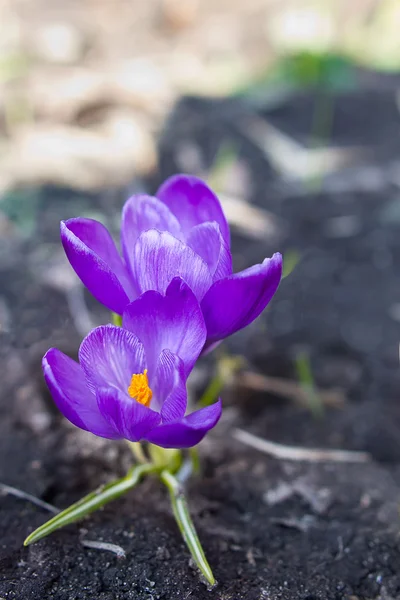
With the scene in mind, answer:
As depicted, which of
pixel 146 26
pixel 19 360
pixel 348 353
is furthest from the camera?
pixel 146 26

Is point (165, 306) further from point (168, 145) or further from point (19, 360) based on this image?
point (168, 145)

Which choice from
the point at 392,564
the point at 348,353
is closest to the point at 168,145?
the point at 348,353

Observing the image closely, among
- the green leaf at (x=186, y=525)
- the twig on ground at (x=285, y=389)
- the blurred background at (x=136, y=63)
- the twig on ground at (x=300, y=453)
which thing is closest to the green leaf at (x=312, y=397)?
the twig on ground at (x=285, y=389)

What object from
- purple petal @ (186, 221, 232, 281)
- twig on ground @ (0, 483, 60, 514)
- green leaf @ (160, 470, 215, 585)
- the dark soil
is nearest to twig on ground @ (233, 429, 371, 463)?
the dark soil


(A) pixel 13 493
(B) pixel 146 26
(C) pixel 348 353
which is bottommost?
(C) pixel 348 353

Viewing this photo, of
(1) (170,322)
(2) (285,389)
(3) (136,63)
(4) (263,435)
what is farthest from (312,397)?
(3) (136,63)

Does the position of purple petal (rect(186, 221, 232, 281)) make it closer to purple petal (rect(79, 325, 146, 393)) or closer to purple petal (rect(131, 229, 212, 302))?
purple petal (rect(131, 229, 212, 302))

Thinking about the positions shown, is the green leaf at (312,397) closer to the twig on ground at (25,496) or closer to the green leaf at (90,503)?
the green leaf at (90,503)

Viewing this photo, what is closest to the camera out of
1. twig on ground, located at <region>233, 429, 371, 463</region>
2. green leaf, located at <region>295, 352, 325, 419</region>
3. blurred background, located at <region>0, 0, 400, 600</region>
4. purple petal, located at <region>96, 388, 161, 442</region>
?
purple petal, located at <region>96, 388, 161, 442</region>
